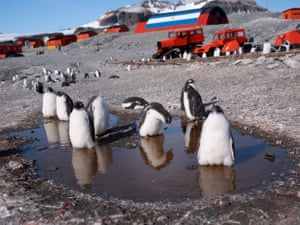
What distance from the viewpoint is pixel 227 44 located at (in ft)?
67.2

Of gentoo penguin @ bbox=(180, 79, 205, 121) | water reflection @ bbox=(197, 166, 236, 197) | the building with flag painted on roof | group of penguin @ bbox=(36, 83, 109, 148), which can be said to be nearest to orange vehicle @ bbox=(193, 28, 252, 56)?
gentoo penguin @ bbox=(180, 79, 205, 121)

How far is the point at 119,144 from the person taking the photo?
23.6 ft

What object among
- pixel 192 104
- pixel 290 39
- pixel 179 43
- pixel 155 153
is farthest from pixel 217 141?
pixel 179 43

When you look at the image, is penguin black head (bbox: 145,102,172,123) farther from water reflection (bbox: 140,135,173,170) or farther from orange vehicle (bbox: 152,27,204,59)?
orange vehicle (bbox: 152,27,204,59)

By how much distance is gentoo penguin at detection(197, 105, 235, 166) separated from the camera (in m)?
5.22

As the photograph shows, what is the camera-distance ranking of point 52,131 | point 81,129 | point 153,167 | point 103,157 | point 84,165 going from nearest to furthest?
point 153,167 → point 84,165 → point 103,157 → point 81,129 → point 52,131

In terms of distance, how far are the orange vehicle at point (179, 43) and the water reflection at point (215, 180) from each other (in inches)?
746

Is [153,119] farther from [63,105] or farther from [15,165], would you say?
[63,105]

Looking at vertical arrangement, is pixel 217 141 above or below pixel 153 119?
below

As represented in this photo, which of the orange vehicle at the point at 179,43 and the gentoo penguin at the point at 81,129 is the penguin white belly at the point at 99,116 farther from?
the orange vehicle at the point at 179,43

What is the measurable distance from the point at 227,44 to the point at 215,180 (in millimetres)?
16644

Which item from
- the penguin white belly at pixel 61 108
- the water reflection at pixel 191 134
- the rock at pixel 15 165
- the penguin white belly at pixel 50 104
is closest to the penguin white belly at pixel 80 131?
the rock at pixel 15 165

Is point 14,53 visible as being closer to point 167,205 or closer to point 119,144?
point 119,144

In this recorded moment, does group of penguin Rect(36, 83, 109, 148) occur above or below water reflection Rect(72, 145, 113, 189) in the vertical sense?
above
